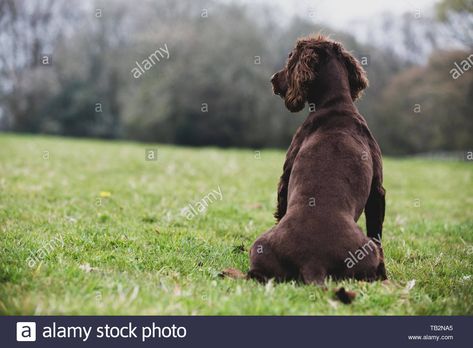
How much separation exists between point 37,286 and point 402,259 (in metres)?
3.62

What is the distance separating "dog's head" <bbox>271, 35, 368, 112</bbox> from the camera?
4.60m

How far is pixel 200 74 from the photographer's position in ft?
94.6

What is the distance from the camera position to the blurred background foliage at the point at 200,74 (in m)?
28.8

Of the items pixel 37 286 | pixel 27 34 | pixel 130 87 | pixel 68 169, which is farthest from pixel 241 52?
pixel 37 286

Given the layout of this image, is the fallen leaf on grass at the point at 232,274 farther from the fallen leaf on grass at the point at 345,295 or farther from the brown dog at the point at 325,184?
the fallen leaf on grass at the point at 345,295

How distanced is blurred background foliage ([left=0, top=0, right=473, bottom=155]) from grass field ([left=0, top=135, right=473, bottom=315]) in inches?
740

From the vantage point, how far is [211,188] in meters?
9.09

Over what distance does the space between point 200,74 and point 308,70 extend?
81.7 ft

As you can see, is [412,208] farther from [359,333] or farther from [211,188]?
[359,333]
